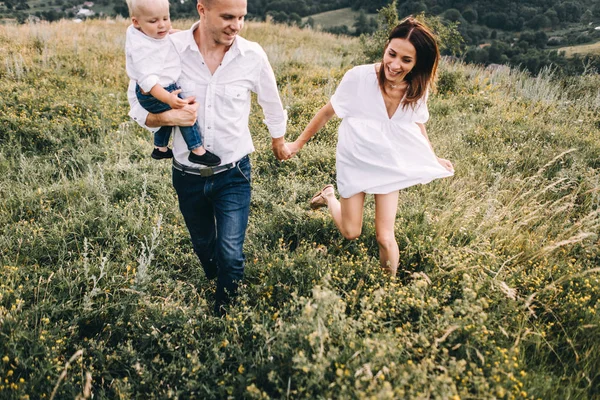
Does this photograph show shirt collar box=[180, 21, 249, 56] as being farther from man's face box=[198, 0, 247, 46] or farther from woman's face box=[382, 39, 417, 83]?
woman's face box=[382, 39, 417, 83]

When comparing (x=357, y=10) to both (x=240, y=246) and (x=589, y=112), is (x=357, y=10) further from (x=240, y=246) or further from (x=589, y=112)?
(x=240, y=246)

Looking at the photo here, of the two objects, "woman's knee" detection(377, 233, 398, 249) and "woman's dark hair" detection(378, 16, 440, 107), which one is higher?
"woman's dark hair" detection(378, 16, 440, 107)

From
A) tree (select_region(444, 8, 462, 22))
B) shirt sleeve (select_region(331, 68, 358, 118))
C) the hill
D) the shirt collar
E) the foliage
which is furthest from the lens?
tree (select_region(444, 8, 462, 22))

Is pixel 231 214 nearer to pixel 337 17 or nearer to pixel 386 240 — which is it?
pixel 386 240

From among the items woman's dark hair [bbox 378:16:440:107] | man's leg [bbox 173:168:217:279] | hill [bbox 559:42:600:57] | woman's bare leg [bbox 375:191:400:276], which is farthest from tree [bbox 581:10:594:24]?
man's leg [bbox 173:168:217:279]

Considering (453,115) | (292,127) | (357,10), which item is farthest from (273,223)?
(357,10)

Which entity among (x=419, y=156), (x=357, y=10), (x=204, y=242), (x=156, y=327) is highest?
(x=357, y=10)

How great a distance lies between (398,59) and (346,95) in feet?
1.73

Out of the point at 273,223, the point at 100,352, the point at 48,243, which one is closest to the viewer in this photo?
the point at 100,352

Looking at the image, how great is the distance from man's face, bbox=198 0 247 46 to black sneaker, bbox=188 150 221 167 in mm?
762

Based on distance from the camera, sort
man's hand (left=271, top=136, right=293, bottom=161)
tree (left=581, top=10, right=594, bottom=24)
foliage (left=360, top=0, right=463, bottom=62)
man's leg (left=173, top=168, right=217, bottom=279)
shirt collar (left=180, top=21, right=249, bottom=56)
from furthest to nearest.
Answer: tree (left=581, top=10, right=594, bottom=24) → foliage (left=360, top=0, right=463, bottom=62) → man's hand (left=271, top=136, right=293, bottom=161) → man's leg (left=173, top=168, right=217, bottom=279) → shirt collar (left=180, top=21, right=249, bottom=56)

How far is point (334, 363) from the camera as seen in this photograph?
2475 millimetres

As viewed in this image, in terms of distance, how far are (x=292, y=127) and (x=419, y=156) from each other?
3.54 meters

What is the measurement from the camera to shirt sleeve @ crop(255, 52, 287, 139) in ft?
9.52
